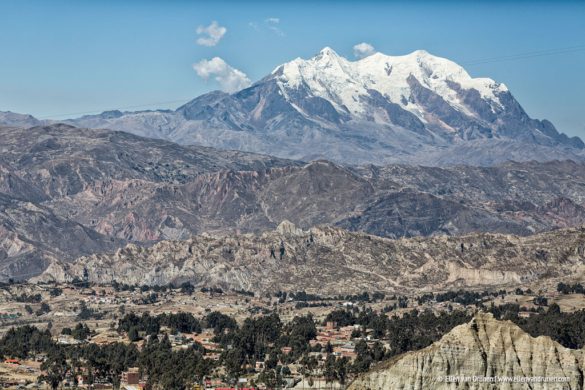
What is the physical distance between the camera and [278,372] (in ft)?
646

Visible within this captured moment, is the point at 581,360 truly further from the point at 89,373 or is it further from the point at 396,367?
the point at 89,373

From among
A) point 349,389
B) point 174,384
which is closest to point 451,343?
point 349,389

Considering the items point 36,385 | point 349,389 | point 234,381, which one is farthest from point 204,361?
point 349,389

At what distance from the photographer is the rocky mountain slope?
144 metres

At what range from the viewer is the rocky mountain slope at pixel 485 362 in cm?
14400

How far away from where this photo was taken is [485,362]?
144 metres

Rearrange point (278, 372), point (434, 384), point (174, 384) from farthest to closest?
point (278, 372) < point (174, 384) < point (434, 384)

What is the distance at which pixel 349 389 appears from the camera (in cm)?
15212

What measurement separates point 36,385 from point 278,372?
34507 millimetres

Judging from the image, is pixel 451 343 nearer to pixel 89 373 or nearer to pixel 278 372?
pixel 278 372

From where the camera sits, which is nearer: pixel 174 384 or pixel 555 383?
pixel 555 383

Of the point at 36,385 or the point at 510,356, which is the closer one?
the point at 510,356

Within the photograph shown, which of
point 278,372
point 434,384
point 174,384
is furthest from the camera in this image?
point 278,372

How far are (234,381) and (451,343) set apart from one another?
54.9 metres
